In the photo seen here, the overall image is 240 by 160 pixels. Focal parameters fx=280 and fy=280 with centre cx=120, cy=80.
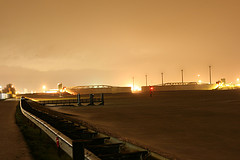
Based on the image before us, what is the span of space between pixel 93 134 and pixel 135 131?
354 centimetres

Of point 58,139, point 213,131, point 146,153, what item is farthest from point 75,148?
point 213,131

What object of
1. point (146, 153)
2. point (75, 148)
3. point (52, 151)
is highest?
point (75, 148)

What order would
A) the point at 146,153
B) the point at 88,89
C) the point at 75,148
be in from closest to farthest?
the point at 75,148
the point at 146,153
the point at 88,89

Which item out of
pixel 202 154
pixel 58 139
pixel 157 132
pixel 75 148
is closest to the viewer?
pixel 75 148

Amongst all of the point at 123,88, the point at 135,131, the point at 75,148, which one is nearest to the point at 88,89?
the point at 123,88

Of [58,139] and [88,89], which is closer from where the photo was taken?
[58,139]

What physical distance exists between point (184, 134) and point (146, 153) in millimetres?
4959

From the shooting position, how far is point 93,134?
7.75 m

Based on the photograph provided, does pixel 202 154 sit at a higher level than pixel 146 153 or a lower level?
lower

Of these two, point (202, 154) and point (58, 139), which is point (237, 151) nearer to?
point (202, 154)

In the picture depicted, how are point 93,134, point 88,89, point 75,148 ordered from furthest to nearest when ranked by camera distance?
point 88,89 < point 93,134 < point 75,148

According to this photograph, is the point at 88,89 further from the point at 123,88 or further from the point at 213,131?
the point at 213,131

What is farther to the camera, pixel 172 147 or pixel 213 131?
pixel 213 131

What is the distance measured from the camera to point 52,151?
7945mm
